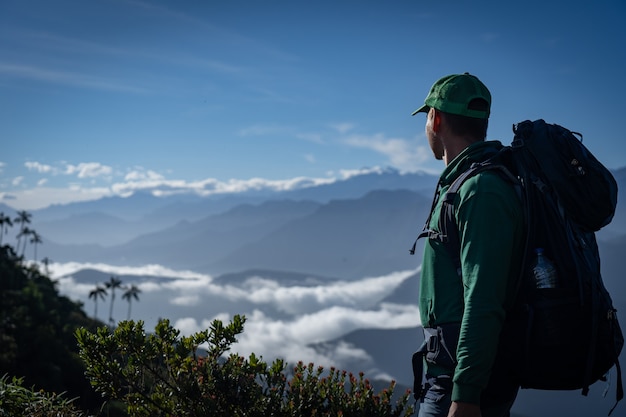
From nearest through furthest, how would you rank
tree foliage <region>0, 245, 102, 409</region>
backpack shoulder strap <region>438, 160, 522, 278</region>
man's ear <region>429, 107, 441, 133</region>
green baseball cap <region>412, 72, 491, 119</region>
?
backpack shoulder strap <region>438, 160, 522, 278</region> < green baseball cap <region>412, 72, 491, 119</region> < man's ear <region>429, 107, 441, 133</region> < tree foliage <region>0, 245, 102, 409</region>

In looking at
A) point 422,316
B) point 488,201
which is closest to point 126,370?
point 422,316

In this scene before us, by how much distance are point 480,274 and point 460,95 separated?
1107 millimetres

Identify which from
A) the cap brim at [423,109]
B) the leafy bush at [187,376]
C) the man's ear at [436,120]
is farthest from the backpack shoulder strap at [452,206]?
the leafy bush at [187,376]

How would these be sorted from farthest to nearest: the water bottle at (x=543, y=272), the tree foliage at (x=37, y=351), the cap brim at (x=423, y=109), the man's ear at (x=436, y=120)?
the tree foliage at (x=37, y=351)
the cap brim at (x=423, y=109)
the man's ear at (x=436, y=120)
the water bottle at (x=543, y=272)

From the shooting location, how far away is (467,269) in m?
2.82

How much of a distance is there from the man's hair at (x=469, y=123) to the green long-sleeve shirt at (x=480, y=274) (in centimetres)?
41

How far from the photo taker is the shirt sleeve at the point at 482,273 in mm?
2717

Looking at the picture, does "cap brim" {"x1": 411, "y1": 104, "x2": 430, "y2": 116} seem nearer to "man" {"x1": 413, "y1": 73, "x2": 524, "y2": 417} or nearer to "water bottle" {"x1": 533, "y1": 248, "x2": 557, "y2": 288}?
"man" {"x1": 413, "y1": 73, "x2": 524, "y2": 417}

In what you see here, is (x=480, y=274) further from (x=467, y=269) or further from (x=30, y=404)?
(x=30, y=404)

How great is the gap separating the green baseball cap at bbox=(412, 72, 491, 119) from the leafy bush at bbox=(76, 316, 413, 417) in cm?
→ 257

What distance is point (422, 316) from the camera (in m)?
3.21

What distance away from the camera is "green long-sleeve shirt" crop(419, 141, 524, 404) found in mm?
2719

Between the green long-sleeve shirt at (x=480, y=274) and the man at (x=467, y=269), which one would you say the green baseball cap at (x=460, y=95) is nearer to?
the man at (x=467, y=269)

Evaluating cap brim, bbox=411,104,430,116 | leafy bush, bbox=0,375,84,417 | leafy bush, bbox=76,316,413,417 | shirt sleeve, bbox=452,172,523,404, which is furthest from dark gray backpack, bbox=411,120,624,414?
leafy bush, bbox=0,375,84,417
